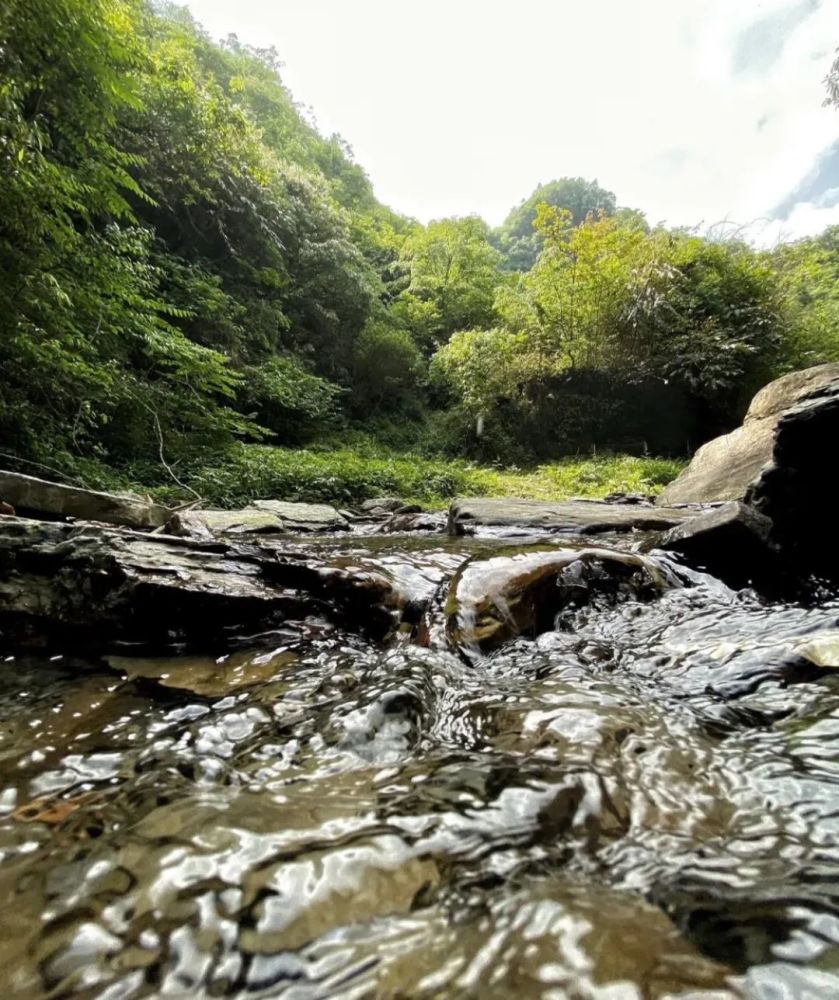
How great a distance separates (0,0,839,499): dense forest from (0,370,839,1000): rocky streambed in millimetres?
4372

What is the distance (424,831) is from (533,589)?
5.71 feet

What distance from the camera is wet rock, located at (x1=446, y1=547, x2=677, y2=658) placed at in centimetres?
245

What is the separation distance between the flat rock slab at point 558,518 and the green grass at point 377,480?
3225 mm

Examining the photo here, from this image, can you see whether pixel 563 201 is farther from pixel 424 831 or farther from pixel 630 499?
pixel 424 831

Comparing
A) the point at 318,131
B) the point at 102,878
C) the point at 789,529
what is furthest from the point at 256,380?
the point at 318,131

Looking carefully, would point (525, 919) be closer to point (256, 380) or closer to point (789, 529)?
point (789, 529)

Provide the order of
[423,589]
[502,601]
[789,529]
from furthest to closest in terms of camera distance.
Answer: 1. [789,529]
2. [423,589]
3. [502,601]

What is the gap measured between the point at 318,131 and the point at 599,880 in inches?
1639

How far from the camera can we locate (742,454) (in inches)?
281

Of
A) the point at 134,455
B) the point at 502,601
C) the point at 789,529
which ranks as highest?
the point at 134,455

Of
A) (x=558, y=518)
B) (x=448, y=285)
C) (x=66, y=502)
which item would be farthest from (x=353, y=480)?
(x=448, y=285)

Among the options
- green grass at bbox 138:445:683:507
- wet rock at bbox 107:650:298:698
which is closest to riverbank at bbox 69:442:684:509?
green grass at bbox 138:445:683:507

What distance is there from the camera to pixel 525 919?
0.86 meters

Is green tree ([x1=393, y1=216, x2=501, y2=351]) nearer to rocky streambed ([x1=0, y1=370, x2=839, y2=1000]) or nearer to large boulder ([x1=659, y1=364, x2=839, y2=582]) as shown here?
large boulder ([x1=659, y1=364, x2=839, y2=582])
